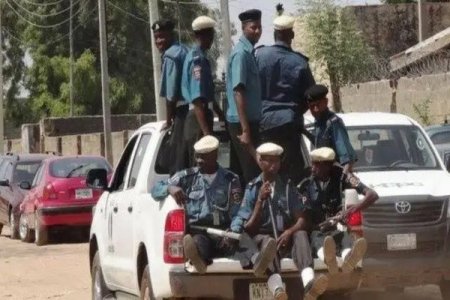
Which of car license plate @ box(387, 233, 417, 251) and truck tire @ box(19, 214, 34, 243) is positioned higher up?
car license plate @ box(387, 233, 417, 251)

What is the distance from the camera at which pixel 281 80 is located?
10.4 metres

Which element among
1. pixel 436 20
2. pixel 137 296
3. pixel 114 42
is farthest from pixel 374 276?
pixel 114 42

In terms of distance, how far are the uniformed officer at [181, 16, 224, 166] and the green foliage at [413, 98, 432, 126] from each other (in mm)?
16702

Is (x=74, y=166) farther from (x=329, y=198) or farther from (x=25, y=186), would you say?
(x=329, y=198)

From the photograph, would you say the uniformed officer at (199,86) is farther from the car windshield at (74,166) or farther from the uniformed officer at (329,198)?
the car windshield at (74,166)

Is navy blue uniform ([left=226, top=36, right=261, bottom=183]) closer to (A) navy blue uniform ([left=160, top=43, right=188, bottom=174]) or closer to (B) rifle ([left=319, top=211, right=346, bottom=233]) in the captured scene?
(A) navy blue uniform ([left=160, top=43, right=188, bottom=174])

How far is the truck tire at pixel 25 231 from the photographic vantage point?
24953 mm

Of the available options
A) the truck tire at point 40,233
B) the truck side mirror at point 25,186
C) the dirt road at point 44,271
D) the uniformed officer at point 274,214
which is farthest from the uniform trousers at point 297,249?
the truck side mirror at point 25,186

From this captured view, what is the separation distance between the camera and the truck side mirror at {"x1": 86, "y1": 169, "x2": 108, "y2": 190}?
1211 cm

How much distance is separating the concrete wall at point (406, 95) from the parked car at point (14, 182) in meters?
7.67

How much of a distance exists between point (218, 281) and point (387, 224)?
143 inches

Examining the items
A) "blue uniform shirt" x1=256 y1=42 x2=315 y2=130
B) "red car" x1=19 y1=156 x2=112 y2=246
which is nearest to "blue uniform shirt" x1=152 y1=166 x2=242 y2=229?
"blue uniform shirt" x1=256 y1=42 x2=315 y2=130

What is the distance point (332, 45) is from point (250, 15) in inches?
1081

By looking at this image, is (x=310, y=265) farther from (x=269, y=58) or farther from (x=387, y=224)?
(x=387, y=224)
